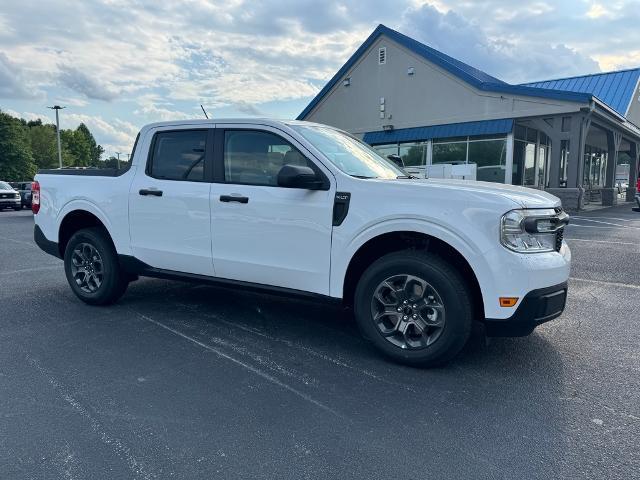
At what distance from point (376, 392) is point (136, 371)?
1.80 metres

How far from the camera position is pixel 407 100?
2450 centimetres

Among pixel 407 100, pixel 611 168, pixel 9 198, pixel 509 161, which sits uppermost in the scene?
pixel 407 100

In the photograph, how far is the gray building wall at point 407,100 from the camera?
20.9 meters

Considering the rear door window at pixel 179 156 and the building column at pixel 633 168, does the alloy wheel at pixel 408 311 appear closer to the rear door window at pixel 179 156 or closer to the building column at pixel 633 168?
the rear door window at pixel 179 156

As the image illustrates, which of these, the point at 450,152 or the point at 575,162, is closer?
the point at 575,162

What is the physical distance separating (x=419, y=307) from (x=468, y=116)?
20294 mm

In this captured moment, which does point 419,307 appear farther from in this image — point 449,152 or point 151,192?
point 449,152

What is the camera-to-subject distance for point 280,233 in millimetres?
4246

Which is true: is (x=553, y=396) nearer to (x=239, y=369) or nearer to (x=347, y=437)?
(x=347, y=437)

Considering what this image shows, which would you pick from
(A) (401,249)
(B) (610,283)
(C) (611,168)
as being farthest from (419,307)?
(C) (611,168)

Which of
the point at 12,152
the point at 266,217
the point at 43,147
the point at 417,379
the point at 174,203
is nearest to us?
the point at 417,379

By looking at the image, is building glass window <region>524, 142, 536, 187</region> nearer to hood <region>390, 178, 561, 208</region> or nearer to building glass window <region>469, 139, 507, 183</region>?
building glass window <region>469, 139, 507, 183</region>

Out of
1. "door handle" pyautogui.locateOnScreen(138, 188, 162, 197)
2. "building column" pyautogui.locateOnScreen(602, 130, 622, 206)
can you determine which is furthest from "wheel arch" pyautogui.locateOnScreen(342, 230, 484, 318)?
"building column" pyautogui.locateOnScreen(602, 130, 622, 206)

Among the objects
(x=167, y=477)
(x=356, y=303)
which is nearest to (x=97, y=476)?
(x=167, y=477)
